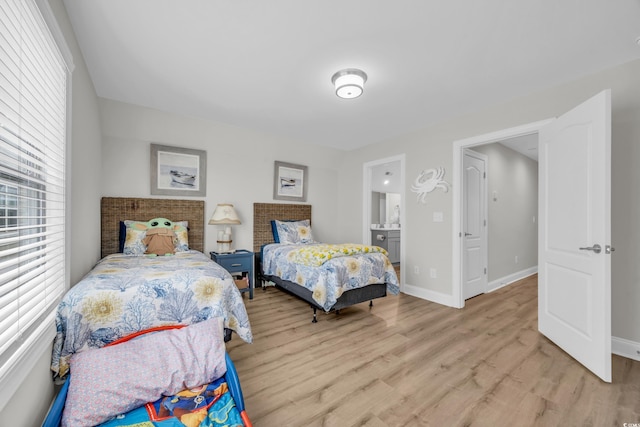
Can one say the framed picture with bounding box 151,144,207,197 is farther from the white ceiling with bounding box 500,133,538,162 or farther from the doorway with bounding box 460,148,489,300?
the white ceiling with bounding box 500,133,538,162

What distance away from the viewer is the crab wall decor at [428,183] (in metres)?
3.56

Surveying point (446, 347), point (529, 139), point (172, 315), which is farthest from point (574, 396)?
point (529, 139)

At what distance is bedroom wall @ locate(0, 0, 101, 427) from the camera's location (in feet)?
3.84

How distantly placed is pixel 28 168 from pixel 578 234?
3.54 metres

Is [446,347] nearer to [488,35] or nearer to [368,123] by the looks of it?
[488,35]

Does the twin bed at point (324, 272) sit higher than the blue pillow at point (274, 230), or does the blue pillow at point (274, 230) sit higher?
the blue pillow at point (274, 230)

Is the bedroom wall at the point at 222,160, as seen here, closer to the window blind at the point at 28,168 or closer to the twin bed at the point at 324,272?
the twin bed at the point at 324,272

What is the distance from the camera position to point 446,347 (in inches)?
93.5

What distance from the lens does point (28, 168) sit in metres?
1.24

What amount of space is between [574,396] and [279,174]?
13.3ft

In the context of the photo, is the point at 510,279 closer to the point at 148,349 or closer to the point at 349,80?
the point at 349,80

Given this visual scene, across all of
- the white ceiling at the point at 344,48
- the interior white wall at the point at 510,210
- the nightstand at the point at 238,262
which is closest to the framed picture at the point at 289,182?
the nightstand at the point at 238,262

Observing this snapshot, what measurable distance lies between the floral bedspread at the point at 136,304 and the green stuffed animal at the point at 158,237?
28.5 inches

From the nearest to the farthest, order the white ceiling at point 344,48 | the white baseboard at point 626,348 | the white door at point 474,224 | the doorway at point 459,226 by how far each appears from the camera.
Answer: the white ceiling at point 344,48, the white baseboard at point 626,348, the doorway at point 459,226, the white door at point 474,224
